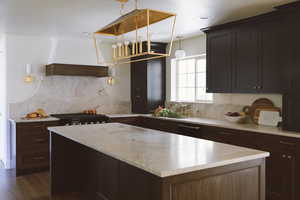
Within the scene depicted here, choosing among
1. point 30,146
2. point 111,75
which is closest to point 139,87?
point 111,75

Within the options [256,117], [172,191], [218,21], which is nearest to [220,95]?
[256,117]

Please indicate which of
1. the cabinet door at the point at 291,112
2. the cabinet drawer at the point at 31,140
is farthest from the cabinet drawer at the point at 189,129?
the cabinet drawer at the point at 31,140

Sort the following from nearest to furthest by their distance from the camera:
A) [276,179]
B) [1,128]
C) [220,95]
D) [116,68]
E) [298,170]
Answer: [298,170] → [276,179] → [220,95] → [1,128] → [116,68]

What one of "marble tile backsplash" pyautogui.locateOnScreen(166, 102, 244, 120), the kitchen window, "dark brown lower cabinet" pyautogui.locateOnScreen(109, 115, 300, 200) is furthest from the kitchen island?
the kitchen window

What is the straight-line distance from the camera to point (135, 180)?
2475 mm

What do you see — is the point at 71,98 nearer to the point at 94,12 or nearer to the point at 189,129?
the point at 94,12

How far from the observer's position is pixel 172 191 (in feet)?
5.88

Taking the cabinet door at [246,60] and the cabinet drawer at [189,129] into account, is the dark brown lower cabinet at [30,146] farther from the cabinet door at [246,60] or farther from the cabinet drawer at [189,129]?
the cabinet door at [246,60]

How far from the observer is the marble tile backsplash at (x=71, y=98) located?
534 cm

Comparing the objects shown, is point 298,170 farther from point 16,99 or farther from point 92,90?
point 16,99

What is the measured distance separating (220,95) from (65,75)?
112 inches

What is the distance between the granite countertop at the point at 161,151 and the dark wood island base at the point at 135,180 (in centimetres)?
6

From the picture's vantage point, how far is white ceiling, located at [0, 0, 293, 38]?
10.9ft

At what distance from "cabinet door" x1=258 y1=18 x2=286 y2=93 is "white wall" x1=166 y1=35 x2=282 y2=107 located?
1.41ft
